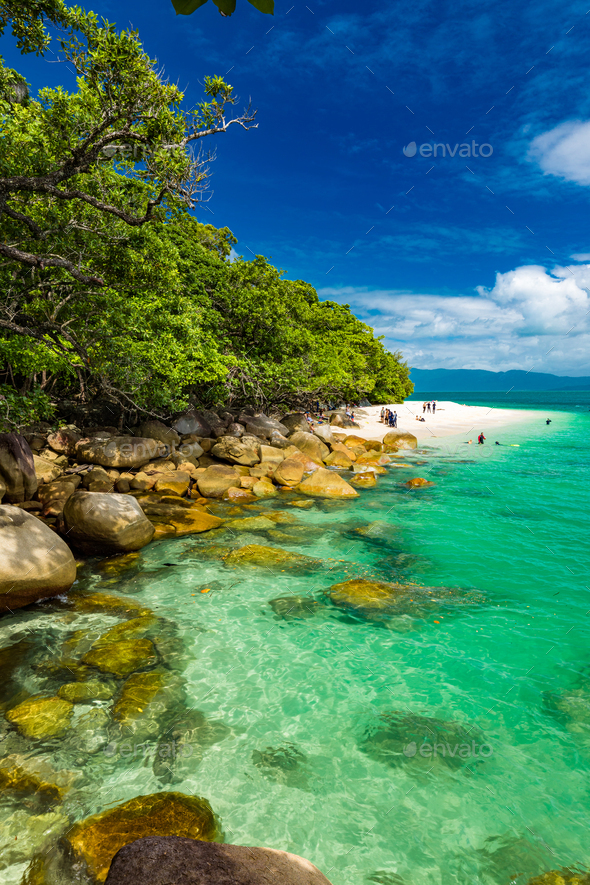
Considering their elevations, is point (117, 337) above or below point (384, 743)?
above

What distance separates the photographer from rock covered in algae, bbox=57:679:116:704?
227 inches

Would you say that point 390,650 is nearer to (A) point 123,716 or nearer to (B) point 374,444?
(A) point 123,716

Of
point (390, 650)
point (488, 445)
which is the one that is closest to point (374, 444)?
point (488, 445)

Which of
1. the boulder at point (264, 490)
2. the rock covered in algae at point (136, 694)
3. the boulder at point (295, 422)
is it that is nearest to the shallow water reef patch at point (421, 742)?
the rock covered in algae at point (136, 694)

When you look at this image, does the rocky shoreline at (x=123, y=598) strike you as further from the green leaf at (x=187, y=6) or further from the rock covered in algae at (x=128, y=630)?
the green leaf at (x=187, y=6)

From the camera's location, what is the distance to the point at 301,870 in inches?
123

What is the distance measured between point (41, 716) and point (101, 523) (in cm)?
517

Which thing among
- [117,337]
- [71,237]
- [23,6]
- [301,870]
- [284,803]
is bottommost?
[284,803]

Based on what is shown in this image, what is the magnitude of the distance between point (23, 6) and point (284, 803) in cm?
1193

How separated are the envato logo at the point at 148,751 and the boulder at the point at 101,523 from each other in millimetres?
5753

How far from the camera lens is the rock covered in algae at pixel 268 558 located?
1034 centimetres

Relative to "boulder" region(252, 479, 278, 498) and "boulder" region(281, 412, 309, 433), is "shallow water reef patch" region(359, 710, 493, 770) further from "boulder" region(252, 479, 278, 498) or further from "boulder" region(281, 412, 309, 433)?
"boulder" region(281, 412, 309, 433)

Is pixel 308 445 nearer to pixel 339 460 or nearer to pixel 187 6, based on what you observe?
pixel 339 460

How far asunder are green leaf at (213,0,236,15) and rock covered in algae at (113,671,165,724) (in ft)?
22.2
